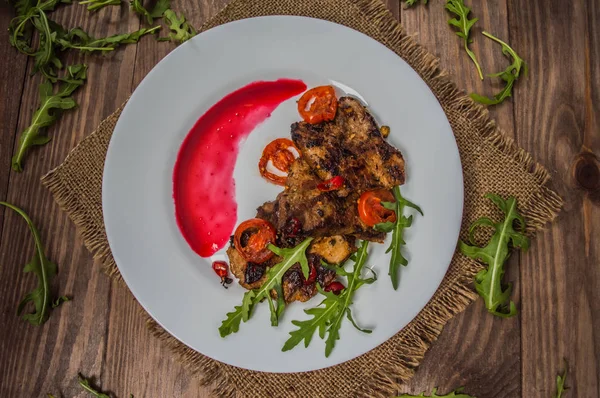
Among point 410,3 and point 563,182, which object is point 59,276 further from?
point 563,182

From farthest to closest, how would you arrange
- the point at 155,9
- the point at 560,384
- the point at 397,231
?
1. the point at 155,9
2. the point at 560,384
3. the point at 397,231

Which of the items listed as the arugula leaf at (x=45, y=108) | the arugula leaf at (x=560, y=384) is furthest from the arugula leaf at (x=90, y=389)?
the arugula leaf at (x=560, y=384)

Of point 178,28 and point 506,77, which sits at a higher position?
point 178,28

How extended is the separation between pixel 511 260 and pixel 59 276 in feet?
10.7

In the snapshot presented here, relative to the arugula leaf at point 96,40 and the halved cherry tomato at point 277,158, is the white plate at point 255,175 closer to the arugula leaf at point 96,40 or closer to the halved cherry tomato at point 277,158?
the halved cherry tomato at point 277,158

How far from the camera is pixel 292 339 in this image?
3420mm

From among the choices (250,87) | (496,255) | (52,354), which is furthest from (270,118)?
(52,354)

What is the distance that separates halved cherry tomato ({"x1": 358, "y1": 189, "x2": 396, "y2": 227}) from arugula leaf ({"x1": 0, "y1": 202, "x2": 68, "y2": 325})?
86.0 inches

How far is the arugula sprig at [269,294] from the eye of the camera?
11.3 feet

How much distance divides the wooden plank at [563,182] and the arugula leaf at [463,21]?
0.37 meters

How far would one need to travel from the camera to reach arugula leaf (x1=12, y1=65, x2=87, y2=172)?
12.5ft

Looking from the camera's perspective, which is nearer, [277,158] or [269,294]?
[269,294]

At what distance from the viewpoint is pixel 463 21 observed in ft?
12.4

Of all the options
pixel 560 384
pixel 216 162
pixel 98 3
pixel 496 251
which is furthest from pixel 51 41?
pixel 560 384
